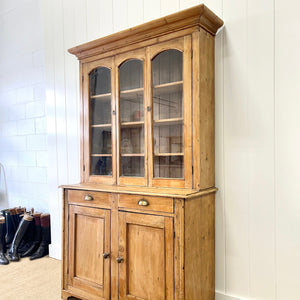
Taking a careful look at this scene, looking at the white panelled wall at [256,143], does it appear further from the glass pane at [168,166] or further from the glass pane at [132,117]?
the glass pane at [132,117]

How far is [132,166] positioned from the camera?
83.3 inches

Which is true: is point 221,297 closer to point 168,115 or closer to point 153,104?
point 168,115

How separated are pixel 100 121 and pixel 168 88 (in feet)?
2.26

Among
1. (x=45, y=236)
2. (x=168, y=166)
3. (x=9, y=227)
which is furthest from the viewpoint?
(x=9, y=227)

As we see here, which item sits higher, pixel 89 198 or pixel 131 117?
pixel 131 117

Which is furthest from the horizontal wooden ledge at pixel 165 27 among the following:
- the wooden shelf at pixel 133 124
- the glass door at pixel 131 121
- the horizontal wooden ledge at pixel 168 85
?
the wooden shelf at pixel 133 124

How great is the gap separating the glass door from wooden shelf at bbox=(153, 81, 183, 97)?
119 mm

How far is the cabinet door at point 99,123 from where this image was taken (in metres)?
2.23

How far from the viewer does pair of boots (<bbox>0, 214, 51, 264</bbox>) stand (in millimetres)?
2943

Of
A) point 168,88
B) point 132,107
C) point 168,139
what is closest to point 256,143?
point 168,139

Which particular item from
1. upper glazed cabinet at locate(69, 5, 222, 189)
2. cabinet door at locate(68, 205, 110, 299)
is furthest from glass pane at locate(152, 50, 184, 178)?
cabinet door at locate(68, 205, 110, 299)

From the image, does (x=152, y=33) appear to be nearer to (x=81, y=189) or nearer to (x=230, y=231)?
(x=81, y=189)

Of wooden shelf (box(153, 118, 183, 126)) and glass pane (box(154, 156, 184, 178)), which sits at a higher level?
wooden shelf (box(153, 118, 183, 126))

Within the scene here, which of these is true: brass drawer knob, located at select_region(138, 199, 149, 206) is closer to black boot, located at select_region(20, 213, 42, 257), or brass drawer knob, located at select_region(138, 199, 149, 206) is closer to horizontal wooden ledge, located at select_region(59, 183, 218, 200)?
horizontal wooden ledge, located at select_region(59, 183, 218, 200)
